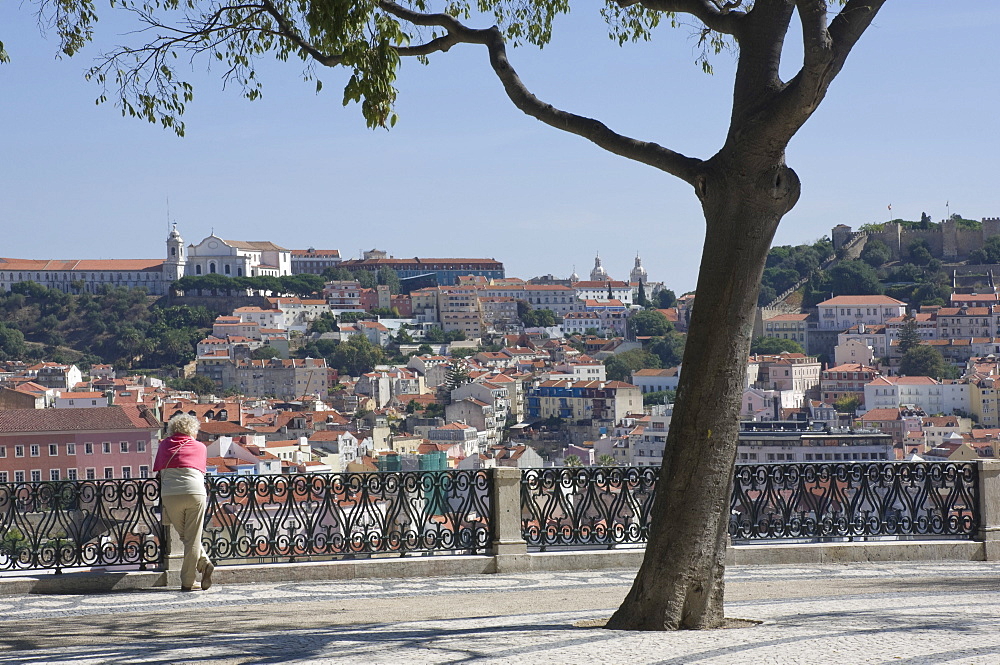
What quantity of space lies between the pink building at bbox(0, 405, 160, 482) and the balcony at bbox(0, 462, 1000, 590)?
→ 99.3ft

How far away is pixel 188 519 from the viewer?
5.84 m

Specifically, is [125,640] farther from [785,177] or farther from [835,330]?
[835,330]

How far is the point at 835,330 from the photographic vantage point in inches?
4232

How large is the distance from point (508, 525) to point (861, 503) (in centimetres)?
194

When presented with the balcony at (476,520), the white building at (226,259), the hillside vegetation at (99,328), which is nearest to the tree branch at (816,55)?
the balcony at (476,520)

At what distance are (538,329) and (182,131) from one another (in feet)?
401

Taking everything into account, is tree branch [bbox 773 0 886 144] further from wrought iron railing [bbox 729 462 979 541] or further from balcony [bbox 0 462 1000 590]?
wrought iron railing [bbox 729 462 979 541]

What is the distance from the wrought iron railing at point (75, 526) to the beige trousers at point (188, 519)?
0.33 meters

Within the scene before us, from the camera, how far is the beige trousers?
19.1ft

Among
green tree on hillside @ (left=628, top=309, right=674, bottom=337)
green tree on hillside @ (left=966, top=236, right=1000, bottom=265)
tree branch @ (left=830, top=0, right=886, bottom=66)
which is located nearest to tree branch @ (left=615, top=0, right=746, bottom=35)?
tree branch @ (left=830, top=0, right=886, bottom=66)

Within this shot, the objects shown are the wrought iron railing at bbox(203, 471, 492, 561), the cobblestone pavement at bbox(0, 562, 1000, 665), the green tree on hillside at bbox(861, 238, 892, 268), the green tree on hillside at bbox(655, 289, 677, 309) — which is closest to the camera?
the cobblestone pavement at bbox(0, 562, 1000, 665)

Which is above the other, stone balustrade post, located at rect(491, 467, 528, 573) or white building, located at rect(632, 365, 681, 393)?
white building, located at rect(632, 365, 681, 393)

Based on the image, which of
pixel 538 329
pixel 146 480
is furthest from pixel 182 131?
pixel 538 329

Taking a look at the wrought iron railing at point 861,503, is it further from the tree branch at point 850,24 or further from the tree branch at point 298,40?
the tree branch at point 298,40
